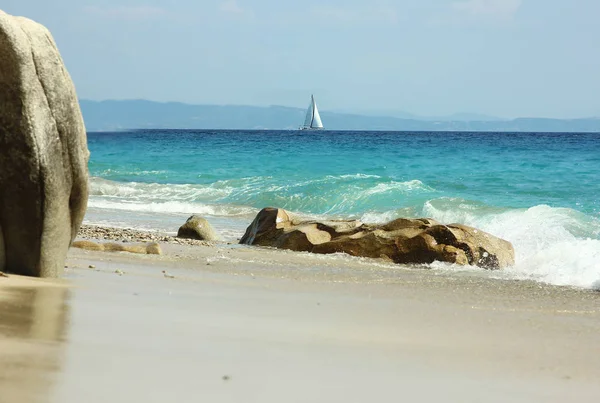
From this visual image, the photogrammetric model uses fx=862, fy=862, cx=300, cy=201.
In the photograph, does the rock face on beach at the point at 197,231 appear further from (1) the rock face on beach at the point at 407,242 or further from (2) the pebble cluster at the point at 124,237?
(1) the rock face on beach at the point at 407,242

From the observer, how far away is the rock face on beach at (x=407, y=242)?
1036 cm

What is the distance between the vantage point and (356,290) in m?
7.22

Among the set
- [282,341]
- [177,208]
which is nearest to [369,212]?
[177,208]

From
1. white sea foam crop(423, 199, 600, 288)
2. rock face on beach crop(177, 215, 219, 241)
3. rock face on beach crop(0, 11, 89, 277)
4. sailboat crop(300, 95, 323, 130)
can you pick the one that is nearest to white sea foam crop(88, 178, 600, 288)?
white sea foam crop(423, 199, 600, 288)

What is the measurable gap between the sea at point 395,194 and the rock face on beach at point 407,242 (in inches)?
12.8

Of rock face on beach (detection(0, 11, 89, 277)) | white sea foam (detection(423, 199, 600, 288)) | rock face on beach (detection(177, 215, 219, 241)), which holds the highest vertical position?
rock face on beach (detection(0, 11, 89, 277))

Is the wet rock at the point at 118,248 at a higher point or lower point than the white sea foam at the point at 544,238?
lower

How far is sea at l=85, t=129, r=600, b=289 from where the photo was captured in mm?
12729

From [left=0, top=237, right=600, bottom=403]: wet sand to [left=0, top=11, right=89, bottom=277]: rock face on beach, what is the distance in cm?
37

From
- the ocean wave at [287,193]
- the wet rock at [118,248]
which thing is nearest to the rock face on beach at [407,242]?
the wet rock at [118,248]

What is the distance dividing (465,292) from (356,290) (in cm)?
101

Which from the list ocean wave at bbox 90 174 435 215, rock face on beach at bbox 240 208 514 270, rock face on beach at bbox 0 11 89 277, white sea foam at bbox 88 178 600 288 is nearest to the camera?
rock face on beach at bbox 0 11 89 277

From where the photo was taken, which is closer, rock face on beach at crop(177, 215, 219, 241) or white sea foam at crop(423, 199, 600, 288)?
white sea foam at crop(423, 199, 600, 288)

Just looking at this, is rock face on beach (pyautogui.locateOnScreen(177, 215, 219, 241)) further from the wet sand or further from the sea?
the wet sand
